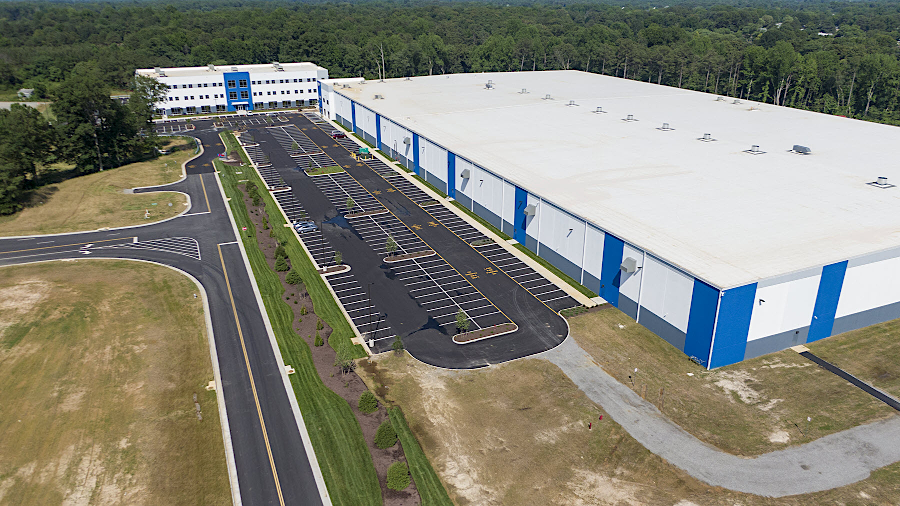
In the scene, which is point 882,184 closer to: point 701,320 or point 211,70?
point 701,320

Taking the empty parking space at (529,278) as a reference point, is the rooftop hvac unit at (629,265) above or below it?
above

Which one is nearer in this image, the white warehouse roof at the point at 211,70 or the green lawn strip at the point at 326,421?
the green lawn strip at the point at 326,421

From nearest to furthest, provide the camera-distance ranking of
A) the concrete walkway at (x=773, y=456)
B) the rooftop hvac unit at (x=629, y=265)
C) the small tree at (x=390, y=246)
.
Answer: the concrete walkway at (x=773, y=456) → the rooftop hvac unit at (x=629, y=265) → the small tree at (x=390, y=246)

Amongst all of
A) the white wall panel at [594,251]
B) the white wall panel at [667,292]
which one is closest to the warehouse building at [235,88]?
the white wall panel at [594,251]

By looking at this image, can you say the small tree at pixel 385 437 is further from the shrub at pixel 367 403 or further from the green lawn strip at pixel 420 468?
the shrub at pixel 367 403

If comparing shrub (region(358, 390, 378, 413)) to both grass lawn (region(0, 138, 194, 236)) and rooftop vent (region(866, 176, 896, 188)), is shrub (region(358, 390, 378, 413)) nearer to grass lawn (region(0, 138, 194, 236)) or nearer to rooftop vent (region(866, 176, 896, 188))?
grass lawn (region(0, 138, 194, 236))

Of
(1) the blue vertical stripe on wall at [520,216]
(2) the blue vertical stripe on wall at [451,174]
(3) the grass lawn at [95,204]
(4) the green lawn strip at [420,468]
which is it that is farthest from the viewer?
(2) the blue vertical stripe on wall at [451,174]

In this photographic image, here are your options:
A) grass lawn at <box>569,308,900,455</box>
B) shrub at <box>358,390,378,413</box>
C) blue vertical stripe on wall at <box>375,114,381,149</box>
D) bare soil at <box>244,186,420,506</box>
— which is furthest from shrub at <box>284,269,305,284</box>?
blue vertical stripe on wall at <box>375,114,381,149</box>
